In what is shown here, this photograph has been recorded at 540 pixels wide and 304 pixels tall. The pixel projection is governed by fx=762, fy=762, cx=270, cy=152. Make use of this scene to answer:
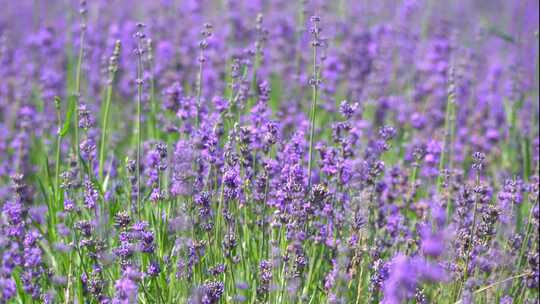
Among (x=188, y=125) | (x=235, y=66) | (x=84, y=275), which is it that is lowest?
(x=84, y=275)

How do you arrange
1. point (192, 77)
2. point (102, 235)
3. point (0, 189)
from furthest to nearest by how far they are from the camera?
point (192, 77)
point (0, 189)
point (102, 235)

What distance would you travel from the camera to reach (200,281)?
9.89 ft

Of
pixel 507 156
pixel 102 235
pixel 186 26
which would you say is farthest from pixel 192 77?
pixel 102 235

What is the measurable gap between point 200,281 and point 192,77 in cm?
342

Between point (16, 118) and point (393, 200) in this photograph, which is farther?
point (16, 118)

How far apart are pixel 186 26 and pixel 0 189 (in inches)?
140

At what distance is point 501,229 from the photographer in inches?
151

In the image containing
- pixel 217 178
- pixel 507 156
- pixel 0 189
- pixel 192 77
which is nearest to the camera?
pixel 217 178

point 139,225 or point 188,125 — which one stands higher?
point 188,125

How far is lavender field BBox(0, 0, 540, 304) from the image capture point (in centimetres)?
297

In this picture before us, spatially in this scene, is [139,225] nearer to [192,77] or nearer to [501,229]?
[501,229]

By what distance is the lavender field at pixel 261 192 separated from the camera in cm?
297

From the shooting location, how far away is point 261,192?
336cm

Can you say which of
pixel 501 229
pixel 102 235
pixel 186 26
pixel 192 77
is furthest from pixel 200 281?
pixel 186 26
